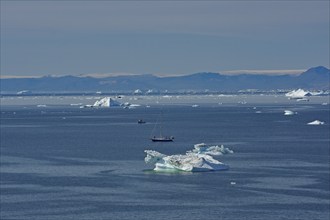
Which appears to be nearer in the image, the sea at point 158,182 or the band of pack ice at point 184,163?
the sea at point 158,182

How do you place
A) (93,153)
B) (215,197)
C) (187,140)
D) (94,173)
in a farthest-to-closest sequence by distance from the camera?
(187,140), (93,153), (94,173), (215,197)

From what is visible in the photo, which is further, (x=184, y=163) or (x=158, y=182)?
(x=184, y=163)

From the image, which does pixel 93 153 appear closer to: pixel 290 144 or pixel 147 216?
pixel 290 144

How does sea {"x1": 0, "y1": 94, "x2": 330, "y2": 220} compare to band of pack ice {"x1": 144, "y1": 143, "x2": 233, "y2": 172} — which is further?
band of pack ice {"x1": 144, "y1": 143, "x2": 233, "y2": 172}

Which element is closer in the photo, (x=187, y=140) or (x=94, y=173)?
(x=94, y=173)

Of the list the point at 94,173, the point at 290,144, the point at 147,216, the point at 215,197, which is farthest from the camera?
the point at 290,144

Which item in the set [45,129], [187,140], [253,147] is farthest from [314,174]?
[45,129]

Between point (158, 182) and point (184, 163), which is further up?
point (184, 163)

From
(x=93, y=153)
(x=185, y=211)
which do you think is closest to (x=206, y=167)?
(x=185, y=211)

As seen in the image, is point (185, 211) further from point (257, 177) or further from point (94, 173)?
point (94, 173)
